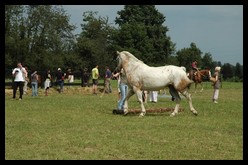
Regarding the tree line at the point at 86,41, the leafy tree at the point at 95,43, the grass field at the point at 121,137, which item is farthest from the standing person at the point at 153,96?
the leafy tree at the point at 95,43

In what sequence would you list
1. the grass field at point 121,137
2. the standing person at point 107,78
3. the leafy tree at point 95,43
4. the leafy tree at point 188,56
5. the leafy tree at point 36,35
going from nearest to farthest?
the grass field at point 121,137, the standing person at point 107,78, the leafy tree at point 36,35, the leafy tree at point 95,43, the leafy tree at point 188,56

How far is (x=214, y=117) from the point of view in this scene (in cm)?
1652

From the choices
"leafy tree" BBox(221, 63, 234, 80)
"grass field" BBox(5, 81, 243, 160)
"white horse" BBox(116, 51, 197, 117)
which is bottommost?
"grass field" BBox(5, 81, 243, 160)

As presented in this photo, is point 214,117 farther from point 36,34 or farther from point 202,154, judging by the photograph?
point 36,34

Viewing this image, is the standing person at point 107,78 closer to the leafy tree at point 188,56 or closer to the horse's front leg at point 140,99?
the horse's front leg at point 140,99

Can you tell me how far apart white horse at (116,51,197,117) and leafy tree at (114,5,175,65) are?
183ft

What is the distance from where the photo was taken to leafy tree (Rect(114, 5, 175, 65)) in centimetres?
7519

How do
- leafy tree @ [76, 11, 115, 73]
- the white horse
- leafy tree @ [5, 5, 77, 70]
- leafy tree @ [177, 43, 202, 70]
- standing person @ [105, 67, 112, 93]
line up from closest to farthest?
1. the white horse
2. standing person @ [105, 67, 112, 93]
3. leafy tree @ [5, 5, 77, 70]
4. leafy tree @ [76, 11, 115, 73]
5. leafy tree @ [177, 43, 202, 70]

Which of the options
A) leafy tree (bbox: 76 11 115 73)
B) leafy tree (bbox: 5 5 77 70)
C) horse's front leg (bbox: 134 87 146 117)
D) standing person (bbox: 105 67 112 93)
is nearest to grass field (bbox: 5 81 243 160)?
horse's front leg (bbox: 134 87 146 117)

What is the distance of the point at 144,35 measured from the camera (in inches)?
2995

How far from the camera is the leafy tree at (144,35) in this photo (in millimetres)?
75188

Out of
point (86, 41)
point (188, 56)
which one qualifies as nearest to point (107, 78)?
point (86, 41)

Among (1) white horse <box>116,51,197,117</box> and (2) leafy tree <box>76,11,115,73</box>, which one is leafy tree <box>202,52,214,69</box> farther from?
(1) white horse <box>116,51,197,117</box>

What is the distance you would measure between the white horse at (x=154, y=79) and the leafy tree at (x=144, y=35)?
5569 centimetres
